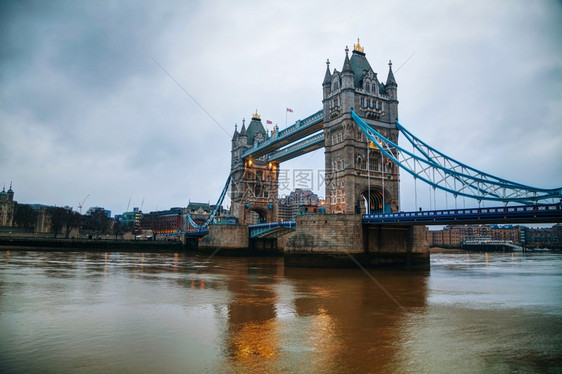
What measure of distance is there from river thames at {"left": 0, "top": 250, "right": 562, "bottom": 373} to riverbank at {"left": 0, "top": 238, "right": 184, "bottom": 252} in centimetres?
4965

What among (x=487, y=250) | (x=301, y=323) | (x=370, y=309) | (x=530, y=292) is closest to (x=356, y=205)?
(x=530, y=292)

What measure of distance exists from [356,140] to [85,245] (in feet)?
163

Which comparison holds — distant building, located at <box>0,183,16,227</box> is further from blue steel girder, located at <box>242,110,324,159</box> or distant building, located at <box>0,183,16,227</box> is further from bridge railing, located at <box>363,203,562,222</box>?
bridge railing, located at <box>363,203,562,222</box>

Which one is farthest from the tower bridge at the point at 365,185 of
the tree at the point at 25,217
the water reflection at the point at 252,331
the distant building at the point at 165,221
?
the distant building at the point at 165,221

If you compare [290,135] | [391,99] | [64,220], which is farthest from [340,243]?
[64,220]

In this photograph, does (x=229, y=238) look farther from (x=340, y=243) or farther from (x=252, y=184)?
(x=340, y=243)

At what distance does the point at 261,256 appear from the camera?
5712cm

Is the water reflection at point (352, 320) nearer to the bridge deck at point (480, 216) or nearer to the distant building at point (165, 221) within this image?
the bridge deck at point (480, 216)

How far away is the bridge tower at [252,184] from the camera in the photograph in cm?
6103

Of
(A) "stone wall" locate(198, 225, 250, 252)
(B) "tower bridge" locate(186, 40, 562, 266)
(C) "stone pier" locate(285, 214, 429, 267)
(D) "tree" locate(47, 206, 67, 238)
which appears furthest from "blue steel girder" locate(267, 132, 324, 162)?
(D) "tree" locate(47, 206, 67, 238)

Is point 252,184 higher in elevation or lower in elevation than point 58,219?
higher

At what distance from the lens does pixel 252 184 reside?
62156 millimetres

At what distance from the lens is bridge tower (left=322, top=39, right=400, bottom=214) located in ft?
121

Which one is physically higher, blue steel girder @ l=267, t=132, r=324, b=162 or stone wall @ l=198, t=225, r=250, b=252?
blue steel girder @ l=267, t=132, r=324, b=162
